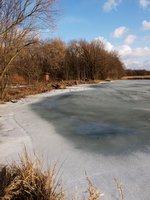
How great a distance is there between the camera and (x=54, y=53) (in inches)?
1364

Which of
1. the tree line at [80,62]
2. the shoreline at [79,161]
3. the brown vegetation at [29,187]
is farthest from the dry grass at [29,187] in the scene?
the tree line at [80,62]

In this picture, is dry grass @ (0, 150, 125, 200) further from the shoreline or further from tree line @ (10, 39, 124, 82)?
tree line @ (10, 39, 124, 82)

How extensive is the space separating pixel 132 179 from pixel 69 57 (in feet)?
121

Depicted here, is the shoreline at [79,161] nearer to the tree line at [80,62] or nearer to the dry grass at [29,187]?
the dry grass at [29,187]

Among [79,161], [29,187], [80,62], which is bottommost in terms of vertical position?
[79,161]

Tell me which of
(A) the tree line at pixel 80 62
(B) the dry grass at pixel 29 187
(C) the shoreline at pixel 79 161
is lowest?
(C) the shoreline at pixel 79 161

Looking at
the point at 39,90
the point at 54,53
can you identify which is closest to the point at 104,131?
the point at 39,90

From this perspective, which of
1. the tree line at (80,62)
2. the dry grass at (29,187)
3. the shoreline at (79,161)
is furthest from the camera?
the tree line at (80,62)

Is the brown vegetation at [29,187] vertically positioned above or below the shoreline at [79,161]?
above

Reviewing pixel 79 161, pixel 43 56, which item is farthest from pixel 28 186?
pixel 43 56

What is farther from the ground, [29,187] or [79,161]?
[29,187]

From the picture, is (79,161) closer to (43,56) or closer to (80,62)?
(43,56)

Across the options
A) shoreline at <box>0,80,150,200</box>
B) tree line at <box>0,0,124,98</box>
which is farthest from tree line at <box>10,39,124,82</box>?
shoreline at <box>0,80,150,200</box>

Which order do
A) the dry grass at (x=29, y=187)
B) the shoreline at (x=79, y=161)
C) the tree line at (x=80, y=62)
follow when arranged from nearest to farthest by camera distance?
1. the dry grass at (x=29, y=187)
2. the shoreline at (x=79, y=161)
3. the tree line at (x=80, y=62)
